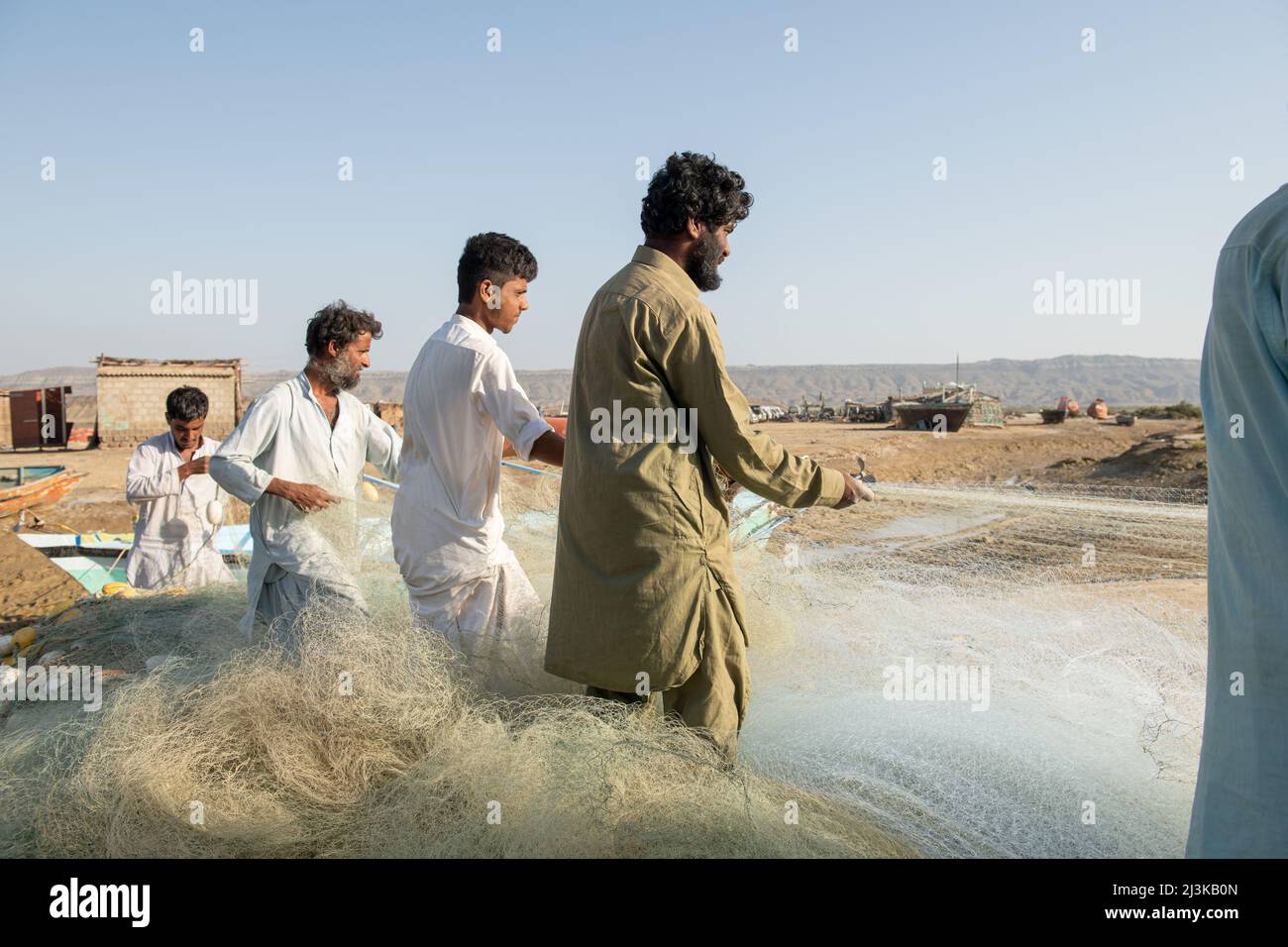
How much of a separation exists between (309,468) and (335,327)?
1.77ft

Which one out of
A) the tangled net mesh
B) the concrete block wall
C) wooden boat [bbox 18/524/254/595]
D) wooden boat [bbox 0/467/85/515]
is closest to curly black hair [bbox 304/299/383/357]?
the tangled net mesh

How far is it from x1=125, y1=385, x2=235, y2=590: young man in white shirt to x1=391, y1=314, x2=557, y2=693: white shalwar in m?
2.76

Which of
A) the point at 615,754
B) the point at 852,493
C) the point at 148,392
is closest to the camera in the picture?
the point at 615,754

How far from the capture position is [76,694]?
3.33 m

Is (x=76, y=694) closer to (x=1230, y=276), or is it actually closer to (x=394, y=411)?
(x=1230, y=276)

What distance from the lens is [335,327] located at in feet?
12.3

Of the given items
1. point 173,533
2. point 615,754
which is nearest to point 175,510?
point 173,533

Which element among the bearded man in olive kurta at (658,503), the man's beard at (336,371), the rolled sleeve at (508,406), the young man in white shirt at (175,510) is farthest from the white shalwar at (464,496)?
the young man in white shirt at (175,510)

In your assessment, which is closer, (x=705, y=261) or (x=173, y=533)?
(x=705, y=261)

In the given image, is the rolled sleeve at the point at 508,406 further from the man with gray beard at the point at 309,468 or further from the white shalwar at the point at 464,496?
the man with gray beard at the point at 309,468

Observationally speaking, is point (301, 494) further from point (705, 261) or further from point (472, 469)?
point (705, 261)

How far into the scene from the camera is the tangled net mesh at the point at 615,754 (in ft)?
6.82
